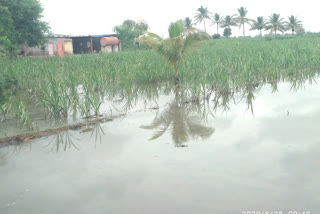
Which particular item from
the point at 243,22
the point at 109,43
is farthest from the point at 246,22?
the point at 109,43

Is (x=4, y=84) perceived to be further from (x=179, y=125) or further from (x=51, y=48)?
(x=51, y=48)

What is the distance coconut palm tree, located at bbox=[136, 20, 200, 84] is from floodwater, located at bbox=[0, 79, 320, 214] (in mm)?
3383

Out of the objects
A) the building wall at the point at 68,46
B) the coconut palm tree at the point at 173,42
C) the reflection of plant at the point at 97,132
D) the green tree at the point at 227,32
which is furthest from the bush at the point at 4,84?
the green tree at the point at 227,32

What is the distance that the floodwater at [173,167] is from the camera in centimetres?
236

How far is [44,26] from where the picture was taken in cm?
1836

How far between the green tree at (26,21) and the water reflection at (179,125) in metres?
13.7

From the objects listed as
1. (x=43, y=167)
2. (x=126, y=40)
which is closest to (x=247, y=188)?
(x=43, y=167)

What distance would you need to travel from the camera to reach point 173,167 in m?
2.98

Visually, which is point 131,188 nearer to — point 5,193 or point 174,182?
point 174,182

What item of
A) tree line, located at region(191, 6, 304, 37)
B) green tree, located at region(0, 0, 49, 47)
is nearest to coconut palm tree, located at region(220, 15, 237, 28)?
tree line, located at region(191, 6, 304, 37)

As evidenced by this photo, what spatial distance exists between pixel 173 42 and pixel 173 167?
17.6 ft

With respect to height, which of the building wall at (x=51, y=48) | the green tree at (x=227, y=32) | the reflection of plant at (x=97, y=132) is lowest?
the reflection of plant at (x=97, y=132)

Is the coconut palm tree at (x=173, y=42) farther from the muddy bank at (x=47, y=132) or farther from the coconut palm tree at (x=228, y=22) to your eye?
the coconut palm tree at (x=228, y=22)

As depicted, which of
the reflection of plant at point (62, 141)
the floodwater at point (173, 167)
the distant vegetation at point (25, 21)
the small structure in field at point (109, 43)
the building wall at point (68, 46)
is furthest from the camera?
the small structure in field at point (109, 43)
